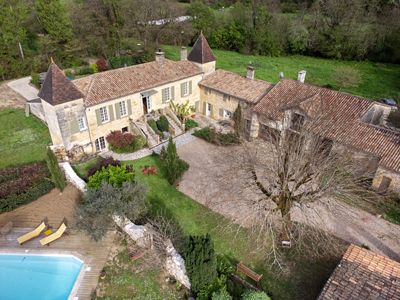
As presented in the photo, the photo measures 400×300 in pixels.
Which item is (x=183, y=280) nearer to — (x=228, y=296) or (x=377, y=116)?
(x=228, y=296)

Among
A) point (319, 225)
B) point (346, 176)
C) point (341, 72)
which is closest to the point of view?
point (346, 176)

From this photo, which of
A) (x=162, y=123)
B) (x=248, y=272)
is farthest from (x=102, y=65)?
(x=248, y=272)

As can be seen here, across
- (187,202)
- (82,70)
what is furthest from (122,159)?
(82,70)

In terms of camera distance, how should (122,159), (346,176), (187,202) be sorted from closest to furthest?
(346,176) < (187,202) < (122,159)

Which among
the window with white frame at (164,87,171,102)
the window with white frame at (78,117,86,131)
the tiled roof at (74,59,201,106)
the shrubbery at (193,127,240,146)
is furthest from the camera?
the window with white frame at (164,87,171,102)

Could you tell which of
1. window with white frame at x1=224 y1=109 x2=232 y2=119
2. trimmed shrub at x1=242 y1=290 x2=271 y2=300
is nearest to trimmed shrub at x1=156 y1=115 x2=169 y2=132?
window with white frame at x1=224 y1=109 x2=232 y2=119

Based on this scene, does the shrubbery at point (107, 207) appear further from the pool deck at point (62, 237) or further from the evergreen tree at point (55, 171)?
the evergreen tree at point (55, 171)

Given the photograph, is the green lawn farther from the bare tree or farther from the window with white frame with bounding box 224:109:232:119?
the bare tree
